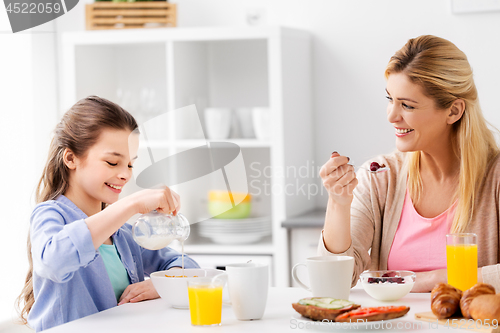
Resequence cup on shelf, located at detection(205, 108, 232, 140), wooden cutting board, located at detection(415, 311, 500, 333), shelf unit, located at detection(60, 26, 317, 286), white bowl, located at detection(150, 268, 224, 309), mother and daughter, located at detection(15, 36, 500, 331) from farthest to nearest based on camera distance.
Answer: cup on shelf, located at detection(205, 108, 232, 140)
shelf unit, located at detection(60, 26, 317, 286)
mother and daughter, located at detection(15, 36, 500, 331)
white bowl, located at detection(150, 268, 224, 309)
wooden cutting board, located at detection(415, 311, 500, 333)

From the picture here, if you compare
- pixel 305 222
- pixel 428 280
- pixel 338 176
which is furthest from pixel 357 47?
pixel 428 280

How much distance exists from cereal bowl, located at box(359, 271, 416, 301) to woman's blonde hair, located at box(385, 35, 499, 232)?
0.47 metres

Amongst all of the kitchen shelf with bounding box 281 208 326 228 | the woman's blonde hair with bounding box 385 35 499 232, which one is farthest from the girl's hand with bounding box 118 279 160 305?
the kitchen shelf with bounding box 281 208 326 228

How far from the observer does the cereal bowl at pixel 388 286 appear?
3.89ft

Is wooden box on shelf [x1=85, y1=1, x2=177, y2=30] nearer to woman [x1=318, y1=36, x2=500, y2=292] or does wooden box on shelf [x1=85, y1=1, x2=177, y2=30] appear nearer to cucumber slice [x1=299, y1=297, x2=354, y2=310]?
woman [x1=318, y1=36, x2=500, y2=292]

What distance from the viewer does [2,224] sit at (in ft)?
8.50

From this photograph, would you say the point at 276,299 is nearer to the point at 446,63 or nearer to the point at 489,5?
the point at 446,63

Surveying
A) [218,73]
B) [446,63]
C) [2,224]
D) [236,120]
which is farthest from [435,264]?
[2,224]

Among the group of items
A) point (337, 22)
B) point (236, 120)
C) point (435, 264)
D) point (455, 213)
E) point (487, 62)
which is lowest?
point (435, 264)

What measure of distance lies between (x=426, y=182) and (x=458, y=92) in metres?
0.28

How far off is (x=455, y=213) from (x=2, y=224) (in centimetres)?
194

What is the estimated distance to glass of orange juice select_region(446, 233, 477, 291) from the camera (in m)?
1.21

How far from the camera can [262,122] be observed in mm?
2586

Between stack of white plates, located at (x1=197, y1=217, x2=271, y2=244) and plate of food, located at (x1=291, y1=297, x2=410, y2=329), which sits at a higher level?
plate of food, located at (x1=291, y1=297, x2=410, y2=329)
